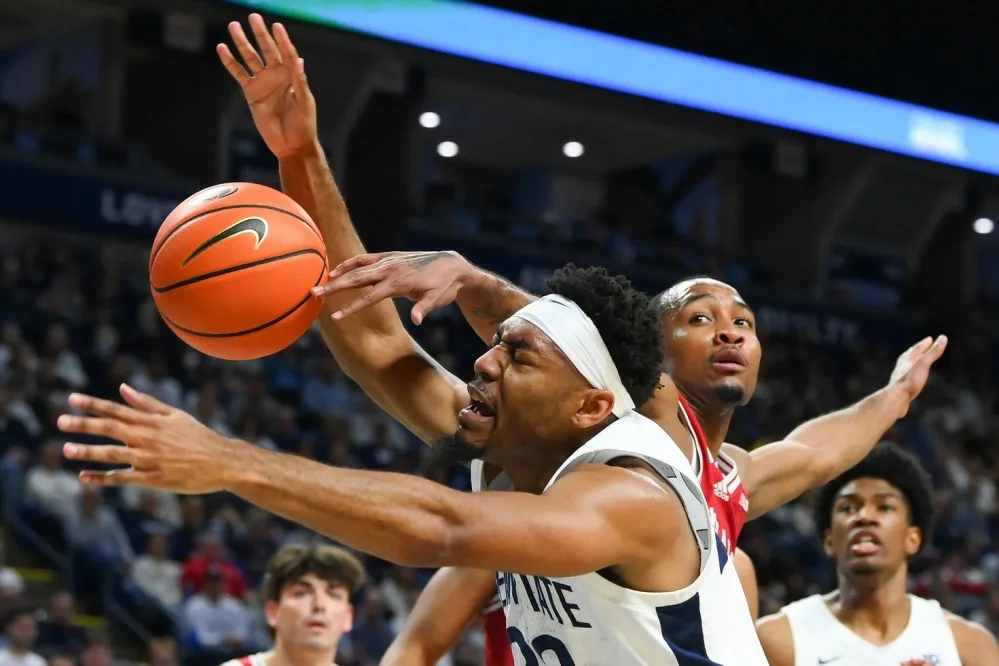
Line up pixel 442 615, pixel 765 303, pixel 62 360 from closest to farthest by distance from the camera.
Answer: pixel 442 615, pixel 62 360, pixel 765 303

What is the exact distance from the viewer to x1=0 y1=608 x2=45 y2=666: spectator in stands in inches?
300

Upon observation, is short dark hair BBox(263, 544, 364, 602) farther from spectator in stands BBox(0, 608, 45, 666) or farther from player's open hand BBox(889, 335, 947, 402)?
spectator in stands BBox(0, 608, 45, 666)

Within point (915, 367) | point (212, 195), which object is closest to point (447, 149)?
point (915, 367)

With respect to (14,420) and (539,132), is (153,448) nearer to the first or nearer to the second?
(14,420)

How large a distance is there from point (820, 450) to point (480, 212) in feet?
41.3

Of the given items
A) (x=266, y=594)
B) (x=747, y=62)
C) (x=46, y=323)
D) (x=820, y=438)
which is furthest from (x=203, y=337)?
(x=747, y=62)

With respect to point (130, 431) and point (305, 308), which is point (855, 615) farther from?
point (130, 431)

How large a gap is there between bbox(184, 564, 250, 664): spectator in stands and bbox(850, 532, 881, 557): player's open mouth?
495 cm

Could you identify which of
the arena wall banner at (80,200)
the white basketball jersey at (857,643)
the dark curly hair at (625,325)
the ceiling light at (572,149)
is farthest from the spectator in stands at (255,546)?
the ceiling light at (572,149)

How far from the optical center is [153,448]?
7.39ft

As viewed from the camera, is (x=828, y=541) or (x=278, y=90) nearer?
(x=278, y=90)

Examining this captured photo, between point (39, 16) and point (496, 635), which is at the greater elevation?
point (39, 16)

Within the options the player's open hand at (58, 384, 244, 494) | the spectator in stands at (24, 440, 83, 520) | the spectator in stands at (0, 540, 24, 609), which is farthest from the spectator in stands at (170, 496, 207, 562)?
the player's open hand at (58, 384, 244, 494)

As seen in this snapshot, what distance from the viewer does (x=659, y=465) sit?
9.15ft
